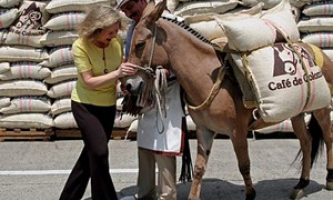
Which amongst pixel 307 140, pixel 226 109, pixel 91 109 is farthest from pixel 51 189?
pixel 307 140

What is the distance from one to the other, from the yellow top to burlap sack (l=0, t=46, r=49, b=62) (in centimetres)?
264

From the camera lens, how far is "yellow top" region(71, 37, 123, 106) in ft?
11.8

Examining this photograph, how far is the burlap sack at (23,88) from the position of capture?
245 inches

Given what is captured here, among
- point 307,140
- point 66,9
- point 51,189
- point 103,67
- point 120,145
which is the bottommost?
point 120,145

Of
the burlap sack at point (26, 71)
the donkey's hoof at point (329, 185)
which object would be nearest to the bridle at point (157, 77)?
the donkey's hoof at point (329, 185)

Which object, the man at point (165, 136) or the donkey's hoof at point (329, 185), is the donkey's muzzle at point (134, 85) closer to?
the man at point (165, 136)

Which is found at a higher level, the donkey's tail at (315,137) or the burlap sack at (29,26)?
the burlap sack at (29,26)

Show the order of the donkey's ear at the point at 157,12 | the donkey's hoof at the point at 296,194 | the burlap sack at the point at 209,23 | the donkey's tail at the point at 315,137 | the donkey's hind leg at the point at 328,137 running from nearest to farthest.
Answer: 1. the donkey's ear at the point at 157,12
2. the burlap sack at the point at 209,23
3. the donkey's hoof at the point at 296,194
4. the donkey's hind leg at the point at 328,137
5. the donkey's tail at the point at 315,137

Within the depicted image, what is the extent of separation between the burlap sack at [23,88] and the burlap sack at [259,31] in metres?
3.09

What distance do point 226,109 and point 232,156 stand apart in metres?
2.05

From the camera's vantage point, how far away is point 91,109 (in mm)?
3709

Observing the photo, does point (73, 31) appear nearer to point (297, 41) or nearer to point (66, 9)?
point (66, 9)

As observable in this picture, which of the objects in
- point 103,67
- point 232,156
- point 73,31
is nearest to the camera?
point 103,67

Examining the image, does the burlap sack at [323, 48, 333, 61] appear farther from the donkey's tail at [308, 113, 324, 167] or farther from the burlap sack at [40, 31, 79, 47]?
the burlap sack at [40, 31, 79, 47]
